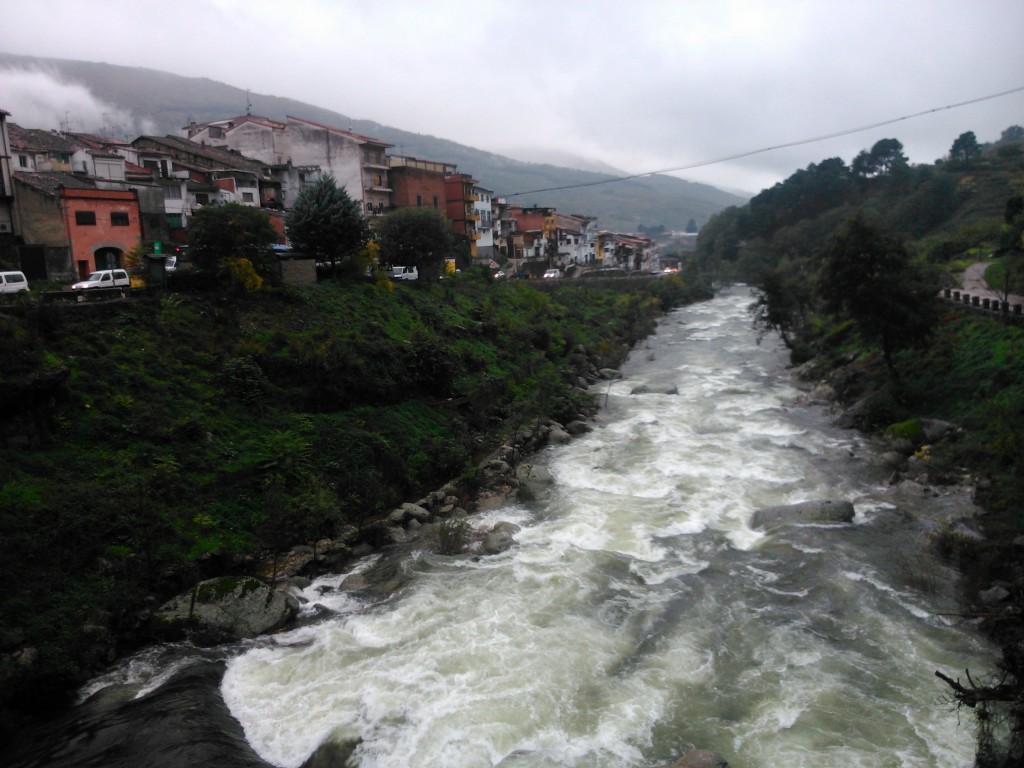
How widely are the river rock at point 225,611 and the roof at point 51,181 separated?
20.9 meters

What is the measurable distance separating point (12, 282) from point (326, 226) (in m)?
10.9

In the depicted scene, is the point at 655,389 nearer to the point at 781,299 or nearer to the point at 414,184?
the point at 781,299

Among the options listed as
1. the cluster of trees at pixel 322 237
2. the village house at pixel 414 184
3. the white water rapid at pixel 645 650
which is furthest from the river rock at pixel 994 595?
the village house at pixel 414 184

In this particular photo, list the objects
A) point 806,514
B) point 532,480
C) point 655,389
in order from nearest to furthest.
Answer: point 806,514, point 532,480, point 655,389

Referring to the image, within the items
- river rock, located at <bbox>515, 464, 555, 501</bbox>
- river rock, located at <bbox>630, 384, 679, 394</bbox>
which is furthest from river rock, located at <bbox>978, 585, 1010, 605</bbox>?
river rock, located at <bbox>630, 384, 679, 394</bbox>

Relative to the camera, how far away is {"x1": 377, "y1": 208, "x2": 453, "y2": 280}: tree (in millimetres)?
33094

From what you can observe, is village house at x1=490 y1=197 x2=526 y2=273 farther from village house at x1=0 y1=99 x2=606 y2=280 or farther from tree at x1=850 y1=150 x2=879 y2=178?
tree at x1=850 y1=150 x2=879 y2=178

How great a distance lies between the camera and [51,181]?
27125 mm

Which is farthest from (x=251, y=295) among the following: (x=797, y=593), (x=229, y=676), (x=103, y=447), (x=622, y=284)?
(x=622, y=284)

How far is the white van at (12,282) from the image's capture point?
18927 mm

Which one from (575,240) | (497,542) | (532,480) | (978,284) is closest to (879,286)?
(532,480)

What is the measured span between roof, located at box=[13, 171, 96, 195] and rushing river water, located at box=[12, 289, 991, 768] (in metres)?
21.8

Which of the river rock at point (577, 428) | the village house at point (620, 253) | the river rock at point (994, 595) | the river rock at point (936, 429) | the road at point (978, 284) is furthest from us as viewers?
the village house at point (620, 253)

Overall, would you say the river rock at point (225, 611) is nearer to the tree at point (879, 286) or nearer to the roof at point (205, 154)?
the tree at point (879, 286)
